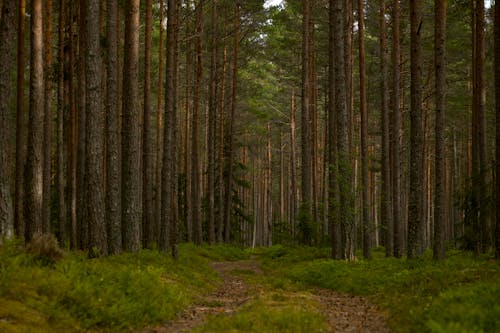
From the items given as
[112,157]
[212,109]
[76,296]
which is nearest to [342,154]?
[112,157]

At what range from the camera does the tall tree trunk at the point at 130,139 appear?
46.0 ft

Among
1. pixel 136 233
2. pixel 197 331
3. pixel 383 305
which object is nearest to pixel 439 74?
pixel 383 305

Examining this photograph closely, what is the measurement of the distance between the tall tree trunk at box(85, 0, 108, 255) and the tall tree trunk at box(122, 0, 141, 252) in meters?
2.43

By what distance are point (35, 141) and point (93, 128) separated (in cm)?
238

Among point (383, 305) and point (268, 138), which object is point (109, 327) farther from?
point (268, 138)

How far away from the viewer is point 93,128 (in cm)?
1145

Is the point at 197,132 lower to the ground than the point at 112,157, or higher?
higher

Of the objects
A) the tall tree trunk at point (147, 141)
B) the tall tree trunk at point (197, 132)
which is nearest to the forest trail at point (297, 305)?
the tall tree trunk at point (147, 141)

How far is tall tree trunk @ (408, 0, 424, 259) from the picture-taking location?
1423 cm

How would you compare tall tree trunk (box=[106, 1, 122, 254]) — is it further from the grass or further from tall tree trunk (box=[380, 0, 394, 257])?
tall tree trunk (box=[380, 0, 394, 257])

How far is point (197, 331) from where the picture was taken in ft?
22.7

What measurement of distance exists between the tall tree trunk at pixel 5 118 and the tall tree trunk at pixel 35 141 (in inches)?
83.4

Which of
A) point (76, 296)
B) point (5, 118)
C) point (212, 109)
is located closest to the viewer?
point (76, 296)

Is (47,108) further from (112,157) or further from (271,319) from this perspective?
(271,319)
